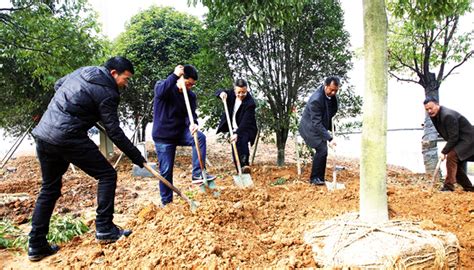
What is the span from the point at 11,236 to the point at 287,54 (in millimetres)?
5584

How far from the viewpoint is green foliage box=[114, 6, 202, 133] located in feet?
30.7

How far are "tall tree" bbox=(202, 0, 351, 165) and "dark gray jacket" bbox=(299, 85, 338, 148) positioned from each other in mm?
1866

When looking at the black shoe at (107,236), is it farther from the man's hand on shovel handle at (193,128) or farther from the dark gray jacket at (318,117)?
the dark gray jacket at (318,117)

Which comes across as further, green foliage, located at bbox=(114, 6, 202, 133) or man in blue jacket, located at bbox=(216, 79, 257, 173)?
green foliage, located at bbox=(114, 6, 202, 133)

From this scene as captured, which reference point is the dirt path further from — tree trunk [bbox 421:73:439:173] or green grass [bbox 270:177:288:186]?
tree trunk [bbox 421:73:439:173]

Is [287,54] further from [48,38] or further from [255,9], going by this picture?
[48,38]

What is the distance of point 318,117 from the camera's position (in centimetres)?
509

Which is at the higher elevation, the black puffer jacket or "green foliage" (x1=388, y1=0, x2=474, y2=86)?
"green foliage" (x1=388, y1=0, x2=474, y2=86)

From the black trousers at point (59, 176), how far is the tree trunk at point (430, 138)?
7.11 m

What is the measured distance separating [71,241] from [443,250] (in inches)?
123

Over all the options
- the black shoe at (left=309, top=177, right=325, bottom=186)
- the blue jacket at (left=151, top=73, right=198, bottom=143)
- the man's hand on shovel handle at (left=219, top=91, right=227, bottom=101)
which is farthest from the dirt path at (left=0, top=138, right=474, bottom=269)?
the man's hand on shovel handle at (left=219, top=91, right=227, bottom=101)

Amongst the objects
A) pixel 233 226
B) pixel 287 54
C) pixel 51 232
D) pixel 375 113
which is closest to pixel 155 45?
pixel 287 54

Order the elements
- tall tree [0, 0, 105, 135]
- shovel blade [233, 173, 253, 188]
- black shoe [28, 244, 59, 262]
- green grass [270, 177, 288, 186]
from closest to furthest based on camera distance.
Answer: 1. black shoe [28, 244, 59, 262]
2. shovel blade [233, 173, 253, 188]
3. green grass [270, 177, 288, 186]
4. tall tree [0, 0, 105, 135]

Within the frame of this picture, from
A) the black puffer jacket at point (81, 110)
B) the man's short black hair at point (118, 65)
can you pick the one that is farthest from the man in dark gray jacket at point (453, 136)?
the black puffer jacket at point (81, 110)
